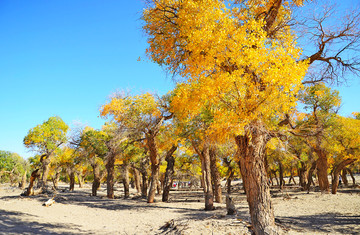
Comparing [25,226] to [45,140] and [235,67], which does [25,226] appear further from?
[45,140]

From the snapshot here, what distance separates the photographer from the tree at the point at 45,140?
2130 centimetres

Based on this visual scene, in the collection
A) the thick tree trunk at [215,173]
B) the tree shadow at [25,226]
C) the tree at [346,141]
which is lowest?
the tree shadow at [25,226]

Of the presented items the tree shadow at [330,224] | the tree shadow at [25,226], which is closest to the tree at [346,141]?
the tree shadow at [330,224]

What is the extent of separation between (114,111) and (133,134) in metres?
2.27

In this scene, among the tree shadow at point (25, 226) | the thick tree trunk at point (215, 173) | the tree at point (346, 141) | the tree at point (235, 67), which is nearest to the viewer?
the tree at point (235, 67)

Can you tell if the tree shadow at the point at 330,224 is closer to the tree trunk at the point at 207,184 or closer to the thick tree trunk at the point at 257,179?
the thick tree trunk at the point at 257,179

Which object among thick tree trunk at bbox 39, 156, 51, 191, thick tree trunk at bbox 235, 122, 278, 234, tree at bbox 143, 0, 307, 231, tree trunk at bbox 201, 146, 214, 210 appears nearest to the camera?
tree at bbox 143, 0, 307, 231

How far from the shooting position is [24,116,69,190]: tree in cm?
2130

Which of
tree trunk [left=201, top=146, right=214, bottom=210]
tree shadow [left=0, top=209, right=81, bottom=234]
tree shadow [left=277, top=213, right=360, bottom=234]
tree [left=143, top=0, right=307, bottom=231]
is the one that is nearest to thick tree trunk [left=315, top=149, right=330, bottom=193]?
tree shadow [left=277, top=213, right=360, bottom=234]

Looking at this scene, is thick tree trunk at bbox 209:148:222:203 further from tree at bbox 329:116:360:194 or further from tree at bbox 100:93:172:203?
tree at bbox 329:116:360:194

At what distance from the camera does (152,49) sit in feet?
25.6

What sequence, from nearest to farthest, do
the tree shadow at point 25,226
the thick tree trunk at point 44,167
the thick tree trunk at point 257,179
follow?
the thick tree trunk at point 257,179, the tree shadow at point 25,226, the thick tree trunk at point 44,167

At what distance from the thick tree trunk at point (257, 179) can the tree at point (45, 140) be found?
2036cm

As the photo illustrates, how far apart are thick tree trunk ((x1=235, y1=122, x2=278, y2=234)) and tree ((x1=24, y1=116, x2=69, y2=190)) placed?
20357mm
